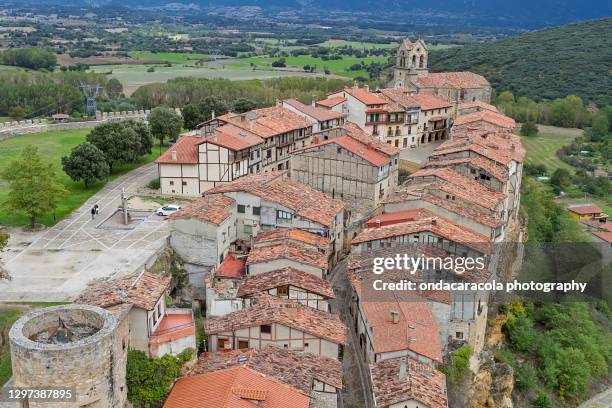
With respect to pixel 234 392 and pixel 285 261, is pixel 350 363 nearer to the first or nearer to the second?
pixel 285 261

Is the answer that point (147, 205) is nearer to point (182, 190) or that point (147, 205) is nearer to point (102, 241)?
point (182, 190)

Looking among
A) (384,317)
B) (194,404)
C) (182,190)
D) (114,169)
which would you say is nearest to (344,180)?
(182,190)

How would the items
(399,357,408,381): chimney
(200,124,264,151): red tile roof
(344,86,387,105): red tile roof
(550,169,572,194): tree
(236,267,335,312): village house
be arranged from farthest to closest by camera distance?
1. (550,169,572,194): tree
2. (344,86,387,105): red tile roof
3. (200,124,264,151): red tile roof
4. (236,267,335,312): village house
5. (399,357,408,381): chimney

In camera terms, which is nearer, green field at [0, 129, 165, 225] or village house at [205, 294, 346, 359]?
village house at [205, 294, 346, 359]

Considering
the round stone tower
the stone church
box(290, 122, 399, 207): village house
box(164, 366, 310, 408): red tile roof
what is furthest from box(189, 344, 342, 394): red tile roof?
the stone church

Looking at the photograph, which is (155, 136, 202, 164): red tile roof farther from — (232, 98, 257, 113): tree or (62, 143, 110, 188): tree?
(232, 98, 257, 113): tree

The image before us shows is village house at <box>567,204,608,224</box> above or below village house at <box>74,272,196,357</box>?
below

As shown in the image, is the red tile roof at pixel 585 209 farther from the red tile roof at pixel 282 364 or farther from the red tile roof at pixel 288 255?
the red tile roof at pixel 282 364
